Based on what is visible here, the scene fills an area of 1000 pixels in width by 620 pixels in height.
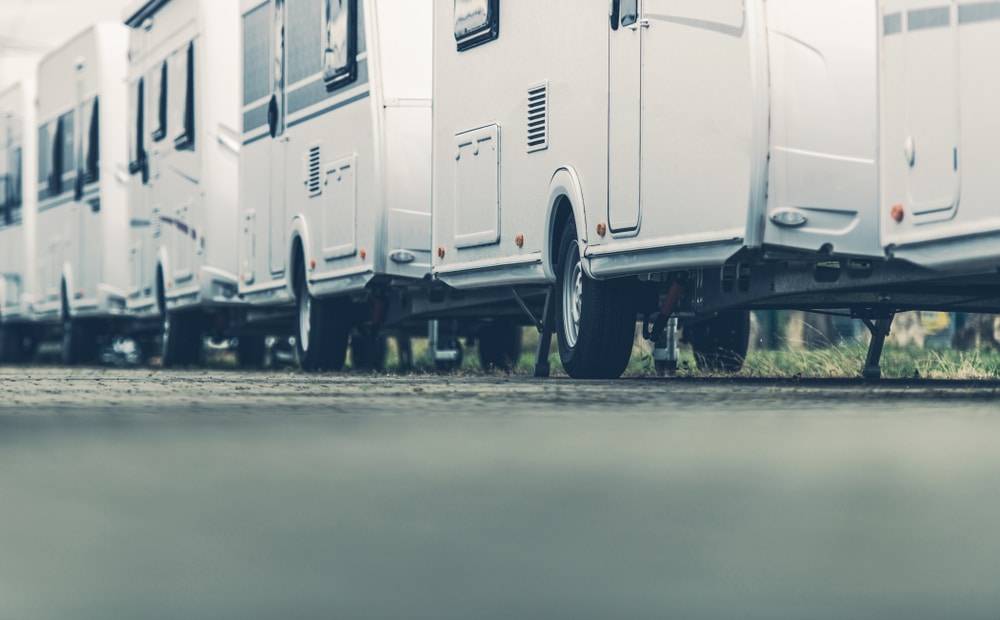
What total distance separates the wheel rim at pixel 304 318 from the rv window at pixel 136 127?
5.84 meters

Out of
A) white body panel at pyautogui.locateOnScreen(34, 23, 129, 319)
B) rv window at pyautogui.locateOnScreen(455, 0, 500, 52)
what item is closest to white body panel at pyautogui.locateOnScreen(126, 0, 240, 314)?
white body panel at pyautogui.locateOnScreen(34, 23, 129, 319)

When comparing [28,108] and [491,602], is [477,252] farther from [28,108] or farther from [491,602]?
[28,108]

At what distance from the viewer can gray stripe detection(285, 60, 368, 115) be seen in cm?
1511

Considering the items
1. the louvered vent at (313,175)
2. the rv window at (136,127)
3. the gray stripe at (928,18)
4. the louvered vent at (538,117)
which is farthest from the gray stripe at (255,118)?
the gray stripe at (928,18)

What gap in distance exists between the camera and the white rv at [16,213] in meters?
28.4

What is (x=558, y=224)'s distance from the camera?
12.4 metres

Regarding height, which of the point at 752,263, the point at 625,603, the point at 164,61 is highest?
the point at 164,61

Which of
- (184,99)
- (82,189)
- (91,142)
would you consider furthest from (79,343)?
(184,99)

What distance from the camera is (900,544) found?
408 centimetres

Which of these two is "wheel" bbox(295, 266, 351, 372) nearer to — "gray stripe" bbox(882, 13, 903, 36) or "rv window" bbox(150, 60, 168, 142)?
"rv window" bbox(150, 60, 168, 142)

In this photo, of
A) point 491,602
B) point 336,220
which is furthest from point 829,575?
point 336,220

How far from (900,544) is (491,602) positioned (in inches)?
39.4

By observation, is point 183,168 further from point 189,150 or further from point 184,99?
point 184,99

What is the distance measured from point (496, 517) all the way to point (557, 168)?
25.9ft
